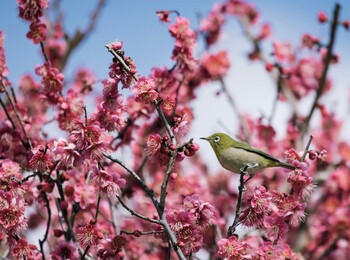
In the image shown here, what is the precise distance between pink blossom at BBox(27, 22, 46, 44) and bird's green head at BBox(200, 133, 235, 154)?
1.67 m

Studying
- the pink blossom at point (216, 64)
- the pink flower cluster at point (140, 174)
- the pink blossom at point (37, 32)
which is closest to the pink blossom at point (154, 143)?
the pink flower cluster at point (140, 174)

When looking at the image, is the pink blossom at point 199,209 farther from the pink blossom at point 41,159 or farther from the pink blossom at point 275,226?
the pink blossom at point 41,159

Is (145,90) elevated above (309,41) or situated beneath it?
situated beneath

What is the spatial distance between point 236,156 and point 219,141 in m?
0.17

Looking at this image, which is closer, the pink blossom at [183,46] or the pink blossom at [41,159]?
the pink blossom at [41,159]

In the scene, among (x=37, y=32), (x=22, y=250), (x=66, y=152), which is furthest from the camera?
(x=37, y=32)

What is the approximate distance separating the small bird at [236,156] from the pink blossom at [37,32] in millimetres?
1665

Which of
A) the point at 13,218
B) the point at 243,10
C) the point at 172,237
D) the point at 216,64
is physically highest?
the point at 243,10

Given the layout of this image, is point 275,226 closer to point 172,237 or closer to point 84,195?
point 172,237

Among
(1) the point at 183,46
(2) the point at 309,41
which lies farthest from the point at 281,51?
(1) the point at 183,46

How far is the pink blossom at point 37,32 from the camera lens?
410cm

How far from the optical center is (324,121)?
343 inches

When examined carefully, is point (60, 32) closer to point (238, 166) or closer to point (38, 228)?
point (38, 228)

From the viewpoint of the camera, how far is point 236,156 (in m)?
3.41
